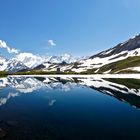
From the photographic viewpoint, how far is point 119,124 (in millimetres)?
26281

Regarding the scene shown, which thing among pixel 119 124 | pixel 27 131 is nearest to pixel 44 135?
pixel 27 131

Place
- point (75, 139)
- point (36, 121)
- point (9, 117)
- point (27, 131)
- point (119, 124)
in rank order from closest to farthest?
point (75, 139), point (27, 131), point (119, 124), point (36, 121), point (9, 117)

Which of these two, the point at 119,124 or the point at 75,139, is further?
the point at 119,124

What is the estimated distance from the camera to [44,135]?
22891 mm

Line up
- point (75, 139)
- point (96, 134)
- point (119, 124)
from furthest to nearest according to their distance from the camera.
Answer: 1. point (119, 124)
2. point (96, 134)
3. point (75, 139)

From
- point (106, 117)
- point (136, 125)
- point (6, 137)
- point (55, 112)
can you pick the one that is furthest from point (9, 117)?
point (136, 125)

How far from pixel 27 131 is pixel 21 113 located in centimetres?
996

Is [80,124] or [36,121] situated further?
[36,121]

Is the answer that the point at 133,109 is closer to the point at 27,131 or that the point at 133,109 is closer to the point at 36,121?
the point at 36,121

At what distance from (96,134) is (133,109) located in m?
13.1

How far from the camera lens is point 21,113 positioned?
112 feet

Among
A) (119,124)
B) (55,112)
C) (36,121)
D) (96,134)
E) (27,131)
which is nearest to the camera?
(96,134)

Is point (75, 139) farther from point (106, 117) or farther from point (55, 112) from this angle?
point (55, 112)

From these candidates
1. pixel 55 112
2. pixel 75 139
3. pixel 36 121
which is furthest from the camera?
pixel 55 112
